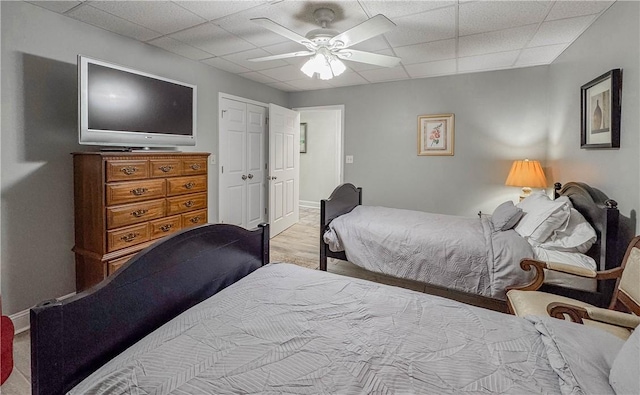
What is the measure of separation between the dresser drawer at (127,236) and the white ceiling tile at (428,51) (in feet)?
9.57

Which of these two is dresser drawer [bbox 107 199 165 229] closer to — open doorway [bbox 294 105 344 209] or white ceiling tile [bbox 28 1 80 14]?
white ceiling tile [bbox 28 1 80 14]

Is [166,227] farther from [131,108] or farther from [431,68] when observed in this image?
[431,68]

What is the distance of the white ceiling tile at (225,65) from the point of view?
371 cm

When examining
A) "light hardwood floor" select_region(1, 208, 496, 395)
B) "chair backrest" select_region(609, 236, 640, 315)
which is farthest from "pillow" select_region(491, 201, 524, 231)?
"chair backrest" select_region(609, 236, 640, 315)

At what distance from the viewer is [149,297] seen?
48.4 inches

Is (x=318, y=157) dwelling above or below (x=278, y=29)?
below

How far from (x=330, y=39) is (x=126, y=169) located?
1846 mm

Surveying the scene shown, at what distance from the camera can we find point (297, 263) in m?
3.75

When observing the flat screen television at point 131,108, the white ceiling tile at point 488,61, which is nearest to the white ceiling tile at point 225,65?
the flat screen television at point 131,108

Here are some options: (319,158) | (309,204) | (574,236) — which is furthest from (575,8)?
(309,204)

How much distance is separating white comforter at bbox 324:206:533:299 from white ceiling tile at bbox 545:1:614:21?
1.73 meters

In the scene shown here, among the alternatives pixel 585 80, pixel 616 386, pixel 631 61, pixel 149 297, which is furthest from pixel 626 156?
pixel 149 297

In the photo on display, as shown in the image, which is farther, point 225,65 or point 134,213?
point 225,65

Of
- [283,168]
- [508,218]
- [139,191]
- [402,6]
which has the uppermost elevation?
[402,6]
